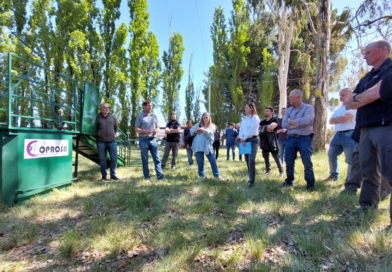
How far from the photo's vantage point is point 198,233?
2410 millimetres

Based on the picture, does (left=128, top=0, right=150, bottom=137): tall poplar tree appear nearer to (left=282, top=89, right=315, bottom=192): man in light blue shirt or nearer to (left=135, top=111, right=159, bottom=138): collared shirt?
(left=135, top=111, right=159, bottom=138): collared shirt

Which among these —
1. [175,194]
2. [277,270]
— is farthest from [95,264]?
[175,194]

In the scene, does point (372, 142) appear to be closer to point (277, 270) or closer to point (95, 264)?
point (277, 270)

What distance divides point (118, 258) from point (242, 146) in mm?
3271

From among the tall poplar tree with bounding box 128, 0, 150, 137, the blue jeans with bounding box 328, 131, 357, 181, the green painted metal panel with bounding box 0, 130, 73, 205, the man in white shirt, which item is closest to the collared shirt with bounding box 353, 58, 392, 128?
the man in white shirt

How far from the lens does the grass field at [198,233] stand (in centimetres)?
187

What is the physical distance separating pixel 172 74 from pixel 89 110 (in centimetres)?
1921

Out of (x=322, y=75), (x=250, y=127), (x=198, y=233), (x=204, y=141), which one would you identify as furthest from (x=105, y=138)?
(x=322, y=75)

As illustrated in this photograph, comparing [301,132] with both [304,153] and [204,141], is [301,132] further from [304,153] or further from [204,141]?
[204,141]

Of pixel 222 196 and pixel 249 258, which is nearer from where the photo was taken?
pixel 249 258

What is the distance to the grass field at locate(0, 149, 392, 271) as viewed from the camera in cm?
187

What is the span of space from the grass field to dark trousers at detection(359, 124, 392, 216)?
0.24 metres

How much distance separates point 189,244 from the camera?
215 cm

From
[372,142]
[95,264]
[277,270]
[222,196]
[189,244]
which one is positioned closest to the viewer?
[277,270]
